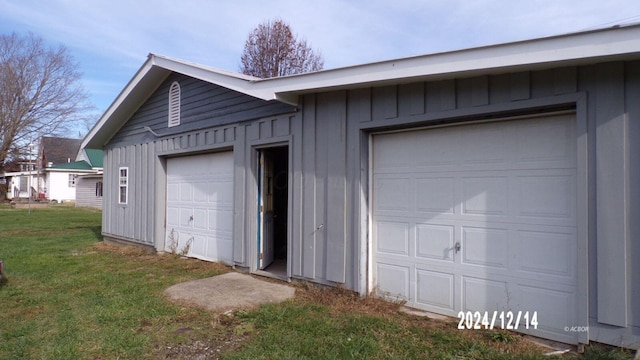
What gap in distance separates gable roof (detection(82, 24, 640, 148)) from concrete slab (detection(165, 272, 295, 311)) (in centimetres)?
274

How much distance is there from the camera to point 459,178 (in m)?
4.55

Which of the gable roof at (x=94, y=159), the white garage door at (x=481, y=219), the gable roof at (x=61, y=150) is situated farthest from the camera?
the gable roof at (x=61, y=150)

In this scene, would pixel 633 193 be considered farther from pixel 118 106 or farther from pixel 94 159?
pixel 94 159

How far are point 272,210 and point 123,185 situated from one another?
16.5ft

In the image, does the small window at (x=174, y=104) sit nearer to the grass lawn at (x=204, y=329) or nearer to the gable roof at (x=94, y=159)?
the grass lawn at (x=204, y=329)

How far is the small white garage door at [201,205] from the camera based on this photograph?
24.3ft

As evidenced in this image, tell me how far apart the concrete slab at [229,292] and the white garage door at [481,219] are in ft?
4.75

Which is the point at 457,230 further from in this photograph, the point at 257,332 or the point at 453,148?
the point at 257,332

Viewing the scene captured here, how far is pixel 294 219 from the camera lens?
19.5ft

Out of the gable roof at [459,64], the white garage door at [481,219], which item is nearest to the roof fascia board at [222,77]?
the gable roof at [459,64]

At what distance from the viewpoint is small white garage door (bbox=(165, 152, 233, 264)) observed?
7.42 meters

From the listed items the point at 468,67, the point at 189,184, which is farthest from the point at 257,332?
the point at 189,184

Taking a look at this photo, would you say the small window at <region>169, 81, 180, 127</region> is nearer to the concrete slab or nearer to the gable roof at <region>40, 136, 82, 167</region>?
the concrete slab
